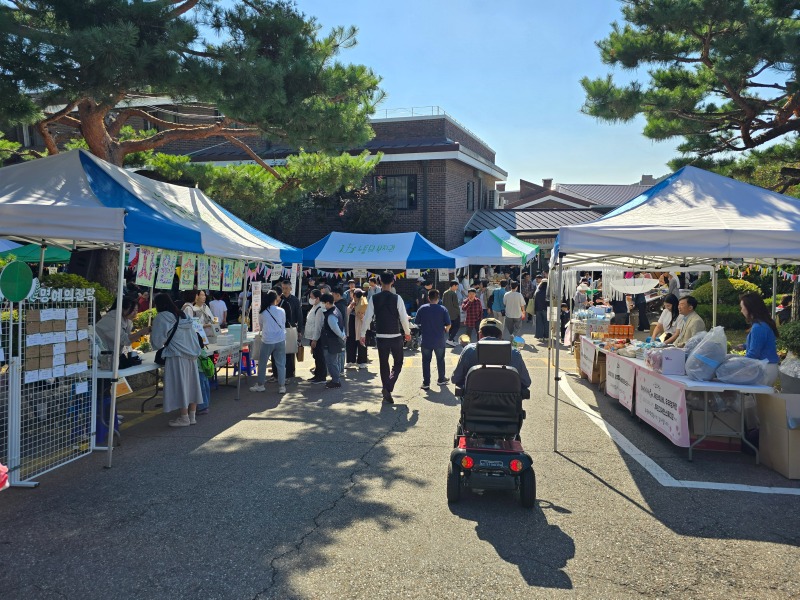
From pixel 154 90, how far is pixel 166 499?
→ 566 centimetres

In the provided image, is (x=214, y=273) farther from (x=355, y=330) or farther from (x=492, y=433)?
(x=492, y=433)

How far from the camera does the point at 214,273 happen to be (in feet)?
29.7

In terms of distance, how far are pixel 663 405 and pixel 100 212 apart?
20.9 feet

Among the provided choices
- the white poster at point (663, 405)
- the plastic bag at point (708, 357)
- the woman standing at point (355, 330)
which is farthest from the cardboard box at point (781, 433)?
the woman standing at point (355, 330)

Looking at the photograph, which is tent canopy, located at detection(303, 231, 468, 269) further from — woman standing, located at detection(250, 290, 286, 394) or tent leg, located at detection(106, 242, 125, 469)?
tent leg, located at detection(106, 242, 125, 469)

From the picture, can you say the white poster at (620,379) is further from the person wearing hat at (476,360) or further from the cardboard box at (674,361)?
the person wearing hat at (476,360)

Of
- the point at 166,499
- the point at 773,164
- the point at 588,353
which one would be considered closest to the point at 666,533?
the point at 166,499

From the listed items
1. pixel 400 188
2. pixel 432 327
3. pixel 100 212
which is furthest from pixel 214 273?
pixel 400 188

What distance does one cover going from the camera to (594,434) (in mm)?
7250

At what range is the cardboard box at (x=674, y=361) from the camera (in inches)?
262

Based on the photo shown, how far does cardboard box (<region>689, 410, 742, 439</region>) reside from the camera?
6375 millimetres

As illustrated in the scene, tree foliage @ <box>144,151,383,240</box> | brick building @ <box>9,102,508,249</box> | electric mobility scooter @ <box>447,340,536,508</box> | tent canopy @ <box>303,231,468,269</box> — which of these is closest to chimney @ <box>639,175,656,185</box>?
brick building @ <box>9,102,508,249</box>

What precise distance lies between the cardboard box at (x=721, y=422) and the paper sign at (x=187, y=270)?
21.7ft

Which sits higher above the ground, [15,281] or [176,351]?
[15,281]
